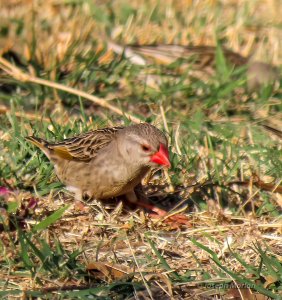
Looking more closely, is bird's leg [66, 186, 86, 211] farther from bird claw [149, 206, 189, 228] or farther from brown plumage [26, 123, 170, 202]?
bird claw [149, 206, 189, 228]

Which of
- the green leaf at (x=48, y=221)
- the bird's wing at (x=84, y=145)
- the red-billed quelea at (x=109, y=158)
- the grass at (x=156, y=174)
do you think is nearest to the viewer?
the grass at (x=156, y=174)

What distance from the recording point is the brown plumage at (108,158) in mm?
5836

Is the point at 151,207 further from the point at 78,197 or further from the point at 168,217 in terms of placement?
the point at 78,197

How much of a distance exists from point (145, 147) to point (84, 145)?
585 millimetres

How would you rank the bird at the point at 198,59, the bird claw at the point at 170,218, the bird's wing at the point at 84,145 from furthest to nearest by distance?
the bird at the point at 198,59, the bird's wing at the point at 84,145, the bird claw at the point at 170,218

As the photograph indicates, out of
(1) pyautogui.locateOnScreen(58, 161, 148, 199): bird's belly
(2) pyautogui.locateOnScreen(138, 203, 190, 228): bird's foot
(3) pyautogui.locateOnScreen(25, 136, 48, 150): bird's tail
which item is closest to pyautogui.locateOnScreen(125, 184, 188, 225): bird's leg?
(2) pyautogui.locateOnScreen(138, 203, 190, 228): bird's foot

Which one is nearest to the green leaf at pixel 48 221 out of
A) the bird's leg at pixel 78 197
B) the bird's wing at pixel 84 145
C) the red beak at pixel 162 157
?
the bird's leg at pixel 78 197

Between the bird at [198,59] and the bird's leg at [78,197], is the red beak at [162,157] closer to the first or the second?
the bird's leg at [78,197]

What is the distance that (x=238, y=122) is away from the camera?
314 inches

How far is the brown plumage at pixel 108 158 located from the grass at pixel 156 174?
0.44ft

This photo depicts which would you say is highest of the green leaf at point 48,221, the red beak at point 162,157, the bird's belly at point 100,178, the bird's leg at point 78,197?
the red beak at point 162,157

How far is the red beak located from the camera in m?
5.73

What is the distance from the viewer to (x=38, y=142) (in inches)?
249

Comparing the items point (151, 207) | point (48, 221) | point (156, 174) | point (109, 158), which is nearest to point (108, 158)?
point (109, 158)
